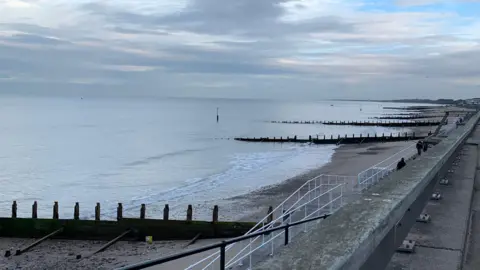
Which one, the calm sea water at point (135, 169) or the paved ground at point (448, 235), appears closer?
A: the paved ground at point (448, 235)

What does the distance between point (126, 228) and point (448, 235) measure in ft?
60.5

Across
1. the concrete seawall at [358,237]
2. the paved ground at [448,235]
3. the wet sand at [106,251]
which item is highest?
the concrete seawall at [358,237]

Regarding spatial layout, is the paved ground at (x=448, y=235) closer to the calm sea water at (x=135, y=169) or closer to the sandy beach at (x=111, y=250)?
the sandy beach at (x=111, y=250)

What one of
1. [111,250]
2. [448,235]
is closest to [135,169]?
[111,250]

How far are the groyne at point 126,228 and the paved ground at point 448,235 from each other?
12419mm

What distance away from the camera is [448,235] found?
7.15 metres

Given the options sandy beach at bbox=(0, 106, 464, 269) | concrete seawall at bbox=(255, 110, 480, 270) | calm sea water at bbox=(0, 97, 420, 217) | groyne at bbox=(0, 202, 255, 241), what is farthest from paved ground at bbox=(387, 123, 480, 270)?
calm sea water at bbox=(0, 97, 420, 217)

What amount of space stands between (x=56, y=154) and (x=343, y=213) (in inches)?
2615

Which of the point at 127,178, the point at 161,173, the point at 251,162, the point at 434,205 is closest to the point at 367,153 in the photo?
the point at 251,162

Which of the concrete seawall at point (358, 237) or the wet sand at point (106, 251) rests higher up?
the concrete seawall at point (358, 237)

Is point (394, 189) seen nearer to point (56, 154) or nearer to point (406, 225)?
point (406, 225)

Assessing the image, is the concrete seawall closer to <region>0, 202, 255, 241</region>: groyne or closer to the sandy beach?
the sandy beach

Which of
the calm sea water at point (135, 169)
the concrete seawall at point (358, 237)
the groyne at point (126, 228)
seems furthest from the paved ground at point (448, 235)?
the calm sea water at point (135, 169)

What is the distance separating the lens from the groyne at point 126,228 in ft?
72.3
